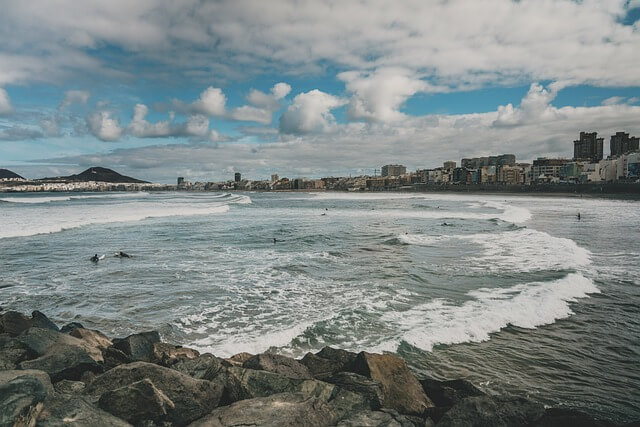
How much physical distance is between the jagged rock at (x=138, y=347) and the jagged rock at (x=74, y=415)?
2316mm

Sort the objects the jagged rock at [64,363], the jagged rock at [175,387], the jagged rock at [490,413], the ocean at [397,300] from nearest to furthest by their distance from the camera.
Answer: the jagged rock at [490,413]
the jagged rock at [175,387]
the jagged rock at [64,363]
the ocean at [397,300]

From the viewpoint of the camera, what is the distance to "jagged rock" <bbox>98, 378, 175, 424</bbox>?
13.5ft

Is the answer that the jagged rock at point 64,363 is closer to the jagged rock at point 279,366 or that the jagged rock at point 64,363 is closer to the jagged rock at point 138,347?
the jagged rock at point 138,347

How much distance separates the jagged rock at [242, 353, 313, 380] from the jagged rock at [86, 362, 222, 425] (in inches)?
31.5

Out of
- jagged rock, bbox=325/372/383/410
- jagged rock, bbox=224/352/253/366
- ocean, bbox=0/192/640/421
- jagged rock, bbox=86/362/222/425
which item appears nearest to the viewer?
jagged rock, bbox=86/362/222/425

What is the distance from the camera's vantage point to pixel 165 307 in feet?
33.9

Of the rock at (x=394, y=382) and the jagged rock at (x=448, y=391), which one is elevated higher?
the rock at (x=394, y=382)

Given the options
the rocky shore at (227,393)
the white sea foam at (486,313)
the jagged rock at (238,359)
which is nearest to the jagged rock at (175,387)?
the rocky shore at (227,393)

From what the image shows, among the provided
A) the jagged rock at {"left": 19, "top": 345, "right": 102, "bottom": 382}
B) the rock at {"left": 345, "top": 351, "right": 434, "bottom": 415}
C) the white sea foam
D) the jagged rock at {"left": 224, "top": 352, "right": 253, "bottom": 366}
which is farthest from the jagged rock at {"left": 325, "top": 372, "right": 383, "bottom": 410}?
the jagged rock at {"left": 19, "top": 345, "right": 102, "bottom": 382}

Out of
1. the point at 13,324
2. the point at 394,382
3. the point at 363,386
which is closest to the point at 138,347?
the point at 13,324

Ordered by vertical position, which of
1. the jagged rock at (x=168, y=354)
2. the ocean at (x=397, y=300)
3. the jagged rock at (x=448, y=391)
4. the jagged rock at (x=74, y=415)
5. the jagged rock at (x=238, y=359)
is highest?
the jagged rock at (x=74, y=415)

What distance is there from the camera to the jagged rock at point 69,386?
4.97 m

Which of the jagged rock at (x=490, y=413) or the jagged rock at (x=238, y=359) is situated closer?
the jagged rock at (x=490, y=413)

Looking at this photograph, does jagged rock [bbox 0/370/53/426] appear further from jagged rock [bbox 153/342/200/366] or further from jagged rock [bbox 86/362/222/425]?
jagged rock [bbox 153/342/200/366]
